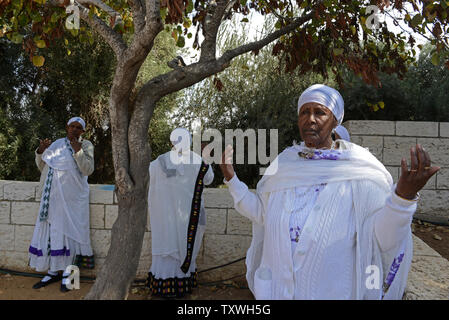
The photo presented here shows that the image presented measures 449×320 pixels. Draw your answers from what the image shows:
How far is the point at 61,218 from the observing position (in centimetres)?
548

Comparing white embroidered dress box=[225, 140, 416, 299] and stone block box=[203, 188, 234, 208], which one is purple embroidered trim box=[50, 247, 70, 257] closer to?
stone block box=[203, 188, 234, 208]

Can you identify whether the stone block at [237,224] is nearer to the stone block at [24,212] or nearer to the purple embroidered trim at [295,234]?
the stone block at [24,212]

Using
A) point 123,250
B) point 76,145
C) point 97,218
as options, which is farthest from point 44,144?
point 123,250

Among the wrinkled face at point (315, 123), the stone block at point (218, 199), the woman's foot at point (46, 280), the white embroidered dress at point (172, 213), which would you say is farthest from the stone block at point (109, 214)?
the wrinkled face at point (315, 123)

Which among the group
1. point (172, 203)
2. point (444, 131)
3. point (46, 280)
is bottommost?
point (46, 280)

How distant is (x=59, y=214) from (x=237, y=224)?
259 cm

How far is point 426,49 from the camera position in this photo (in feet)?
37.2

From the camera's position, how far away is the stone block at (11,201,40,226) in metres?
5.95

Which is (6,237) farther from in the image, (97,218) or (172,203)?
(172,203)

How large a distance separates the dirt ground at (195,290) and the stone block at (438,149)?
113 centimetres

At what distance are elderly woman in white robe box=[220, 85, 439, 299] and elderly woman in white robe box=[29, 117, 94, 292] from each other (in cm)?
390

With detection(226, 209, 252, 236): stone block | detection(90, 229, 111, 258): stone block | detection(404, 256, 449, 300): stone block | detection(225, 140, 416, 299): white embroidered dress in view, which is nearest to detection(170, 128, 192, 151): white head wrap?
detection(226, 209, 252, 236): stone block

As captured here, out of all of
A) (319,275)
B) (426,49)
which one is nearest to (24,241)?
(319,275)
